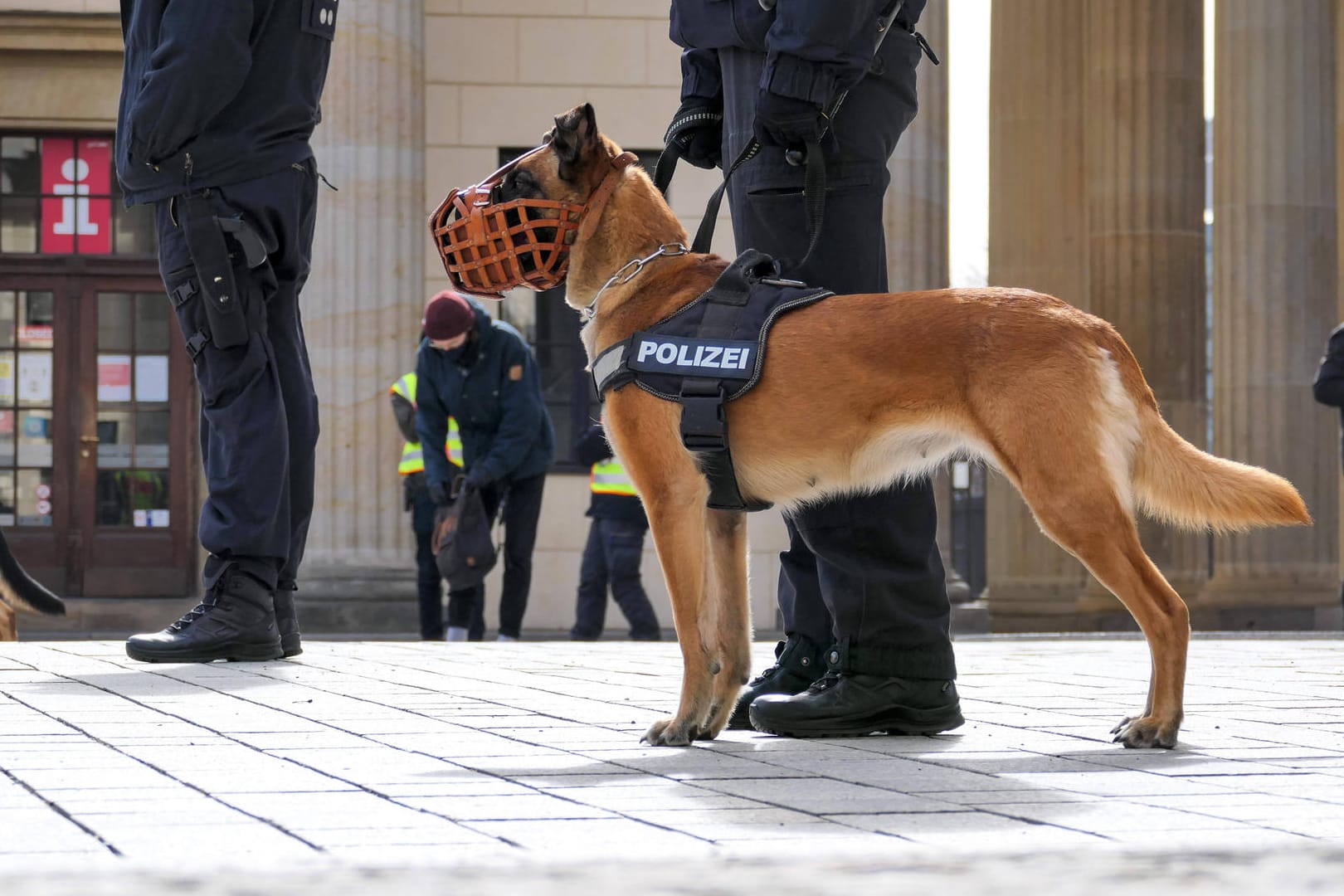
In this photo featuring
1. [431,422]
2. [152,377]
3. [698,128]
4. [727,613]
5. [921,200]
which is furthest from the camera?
[152,377]

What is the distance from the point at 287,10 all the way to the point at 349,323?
7.64 m

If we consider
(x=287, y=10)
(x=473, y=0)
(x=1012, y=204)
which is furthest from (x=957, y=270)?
(x=287, y=10)

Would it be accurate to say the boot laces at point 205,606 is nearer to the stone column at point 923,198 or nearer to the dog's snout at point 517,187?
the dog's snout at point 517,187

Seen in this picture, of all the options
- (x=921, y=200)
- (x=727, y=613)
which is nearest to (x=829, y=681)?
(x=727, y=613)

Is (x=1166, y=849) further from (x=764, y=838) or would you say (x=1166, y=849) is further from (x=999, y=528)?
(x=999, y=528)

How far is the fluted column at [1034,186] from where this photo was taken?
17.8 meters

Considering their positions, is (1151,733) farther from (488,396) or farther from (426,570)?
(426,570)

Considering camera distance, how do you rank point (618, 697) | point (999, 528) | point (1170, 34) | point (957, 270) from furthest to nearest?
point (957, 270), point (999, 528), point (1170, 34), point (618, 697)

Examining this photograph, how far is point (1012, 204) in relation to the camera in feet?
60.0

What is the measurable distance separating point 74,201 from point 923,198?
21.4 ft

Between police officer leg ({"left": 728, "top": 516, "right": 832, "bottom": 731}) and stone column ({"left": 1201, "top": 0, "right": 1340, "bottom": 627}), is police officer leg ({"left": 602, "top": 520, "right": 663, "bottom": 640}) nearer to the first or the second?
stone column ({"left": 1201, "top": 0, "right": 1340, "bottom": 627})

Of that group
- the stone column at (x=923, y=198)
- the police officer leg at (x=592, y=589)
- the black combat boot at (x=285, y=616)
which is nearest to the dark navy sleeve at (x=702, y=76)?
the black combat boot at (x=285, y=616)

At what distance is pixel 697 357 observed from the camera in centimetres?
384

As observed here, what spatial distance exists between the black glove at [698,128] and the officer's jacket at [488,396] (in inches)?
210
